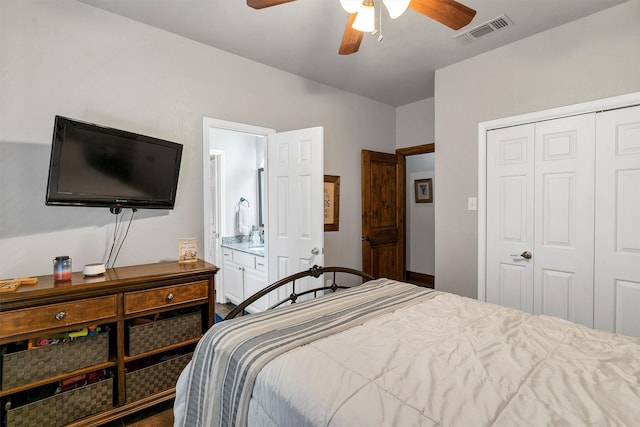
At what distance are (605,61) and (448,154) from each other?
1.30m

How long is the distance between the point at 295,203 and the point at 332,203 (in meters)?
0.75

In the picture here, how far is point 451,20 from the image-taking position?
5.38ft

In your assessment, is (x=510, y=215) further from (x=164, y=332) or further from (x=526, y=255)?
(x=164, y=332)

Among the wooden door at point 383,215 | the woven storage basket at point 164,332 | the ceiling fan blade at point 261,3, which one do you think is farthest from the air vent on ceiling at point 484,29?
the woven storage basket at point 164,332

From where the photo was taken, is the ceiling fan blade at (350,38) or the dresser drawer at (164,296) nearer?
the ceiling fan blade at (350,38)

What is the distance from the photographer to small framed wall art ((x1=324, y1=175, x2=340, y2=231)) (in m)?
3.63

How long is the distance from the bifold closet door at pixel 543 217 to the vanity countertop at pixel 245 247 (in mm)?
2460

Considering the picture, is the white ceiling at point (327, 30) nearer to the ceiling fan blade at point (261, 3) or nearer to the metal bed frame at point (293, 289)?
the ceiling fan blade at point (261, 3)

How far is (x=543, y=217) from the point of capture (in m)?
2.59

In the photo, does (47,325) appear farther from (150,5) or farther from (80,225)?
(150,5)

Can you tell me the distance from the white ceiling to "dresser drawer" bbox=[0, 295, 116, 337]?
6.67ft

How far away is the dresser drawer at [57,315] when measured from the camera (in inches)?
61.1

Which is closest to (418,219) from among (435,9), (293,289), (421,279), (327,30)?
(421,279)

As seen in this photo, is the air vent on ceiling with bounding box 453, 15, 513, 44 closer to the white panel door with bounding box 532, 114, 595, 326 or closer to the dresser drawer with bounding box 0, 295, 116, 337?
the white panel door with bounding box 532, 114, 595, 326
